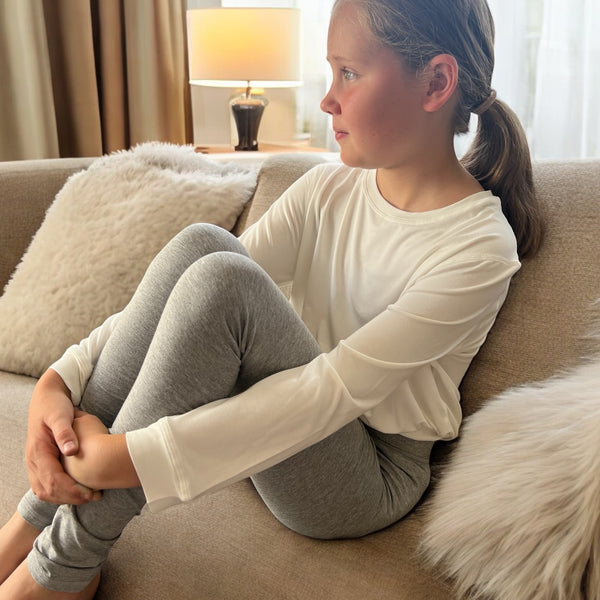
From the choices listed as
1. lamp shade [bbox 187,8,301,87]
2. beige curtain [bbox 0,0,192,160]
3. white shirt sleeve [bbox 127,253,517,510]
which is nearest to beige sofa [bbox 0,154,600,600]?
white shirt sleeve [bbox 127,253,517,510]

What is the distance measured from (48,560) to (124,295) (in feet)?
2.07

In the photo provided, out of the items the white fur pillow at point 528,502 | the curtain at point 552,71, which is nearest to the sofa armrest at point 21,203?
the white fur pillow at point 528,502

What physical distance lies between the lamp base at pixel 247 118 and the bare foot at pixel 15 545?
5.83ft

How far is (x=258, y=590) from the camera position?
36.1 inches

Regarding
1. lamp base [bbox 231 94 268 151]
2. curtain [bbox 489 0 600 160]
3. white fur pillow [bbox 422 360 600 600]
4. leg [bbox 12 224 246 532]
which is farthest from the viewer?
lamp base [bbox 231 94 268 151]

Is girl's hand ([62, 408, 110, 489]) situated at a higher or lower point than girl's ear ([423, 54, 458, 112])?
lower

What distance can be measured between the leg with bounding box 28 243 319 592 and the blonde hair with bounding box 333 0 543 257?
1.22ft

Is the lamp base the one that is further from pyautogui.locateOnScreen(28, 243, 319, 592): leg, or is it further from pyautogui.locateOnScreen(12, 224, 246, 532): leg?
pyautogui.locateOnScreen(28, 243, 319, 592): leg

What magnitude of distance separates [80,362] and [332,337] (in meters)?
0.37

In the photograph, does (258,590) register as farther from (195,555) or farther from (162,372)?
(162,372)

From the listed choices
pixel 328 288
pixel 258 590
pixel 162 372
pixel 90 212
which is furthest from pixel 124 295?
pixel 258 590

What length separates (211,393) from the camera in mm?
913

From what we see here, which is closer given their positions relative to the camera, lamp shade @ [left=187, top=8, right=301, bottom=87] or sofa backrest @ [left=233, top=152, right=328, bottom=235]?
sofa backrest @ [left=233, top=152, right=328, bottom=235]

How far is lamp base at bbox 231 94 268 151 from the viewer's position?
2.53m
